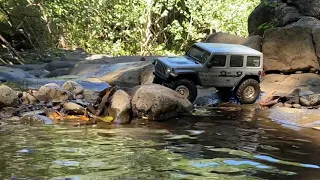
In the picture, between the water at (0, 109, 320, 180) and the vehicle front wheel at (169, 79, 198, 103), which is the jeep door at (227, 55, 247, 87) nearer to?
the vehicle front wheel at (169, 79, 198, 103)

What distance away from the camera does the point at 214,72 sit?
11289mm

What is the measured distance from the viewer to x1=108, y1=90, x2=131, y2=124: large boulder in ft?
29.7

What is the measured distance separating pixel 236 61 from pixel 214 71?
673 millimetres

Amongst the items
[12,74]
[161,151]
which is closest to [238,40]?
[12,74]

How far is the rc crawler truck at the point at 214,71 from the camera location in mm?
10961

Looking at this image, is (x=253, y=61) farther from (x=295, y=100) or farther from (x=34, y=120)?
(x=34, y=120)

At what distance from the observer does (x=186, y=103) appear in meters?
10.0

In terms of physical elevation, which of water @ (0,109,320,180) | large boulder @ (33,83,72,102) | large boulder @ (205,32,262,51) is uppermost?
large boulder @ (205,32,262,51)

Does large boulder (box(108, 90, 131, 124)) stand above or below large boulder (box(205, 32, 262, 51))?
below

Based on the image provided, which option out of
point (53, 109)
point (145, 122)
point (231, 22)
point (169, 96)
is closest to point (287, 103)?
point (169, 96)

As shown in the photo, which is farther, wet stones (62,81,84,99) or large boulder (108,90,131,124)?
wet stones (62,81,84,99)

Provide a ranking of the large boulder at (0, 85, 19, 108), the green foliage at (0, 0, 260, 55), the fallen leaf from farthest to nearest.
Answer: the green foliage at (0, 0, 260, 55)
the large boulder at (0, 85, 19, 108)
the fallen leaf

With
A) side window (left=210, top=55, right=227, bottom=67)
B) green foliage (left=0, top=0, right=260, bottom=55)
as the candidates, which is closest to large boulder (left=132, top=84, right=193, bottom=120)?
side window (left=210, top=55, right=227, bottom=67)

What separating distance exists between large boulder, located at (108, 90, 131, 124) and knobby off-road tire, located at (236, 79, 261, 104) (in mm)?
3410
